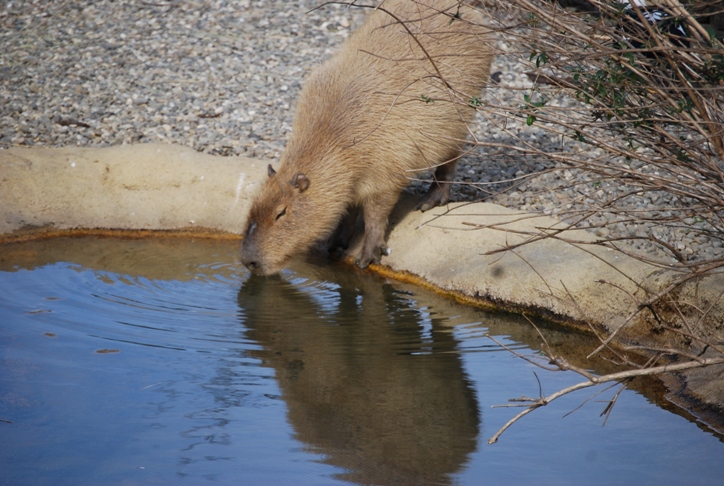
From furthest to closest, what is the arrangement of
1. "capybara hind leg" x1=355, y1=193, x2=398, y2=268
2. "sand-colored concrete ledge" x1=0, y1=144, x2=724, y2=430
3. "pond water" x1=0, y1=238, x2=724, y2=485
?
"capybara hind leg" x1=355, y1=193, x2=398, y2=268, "sand-colored concrete ledge" x1=0, y1=144, x2=724, y2=430, "pond water" x1=0, y1=238, x2=724, y2=485

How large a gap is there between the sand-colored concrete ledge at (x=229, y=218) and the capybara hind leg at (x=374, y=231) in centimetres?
11

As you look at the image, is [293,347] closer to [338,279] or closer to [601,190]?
[338,279]

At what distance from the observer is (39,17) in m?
10.4

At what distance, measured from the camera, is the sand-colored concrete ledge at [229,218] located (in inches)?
208

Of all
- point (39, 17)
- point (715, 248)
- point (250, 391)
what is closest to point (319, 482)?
point (250, 391)

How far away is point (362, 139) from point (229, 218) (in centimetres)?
154

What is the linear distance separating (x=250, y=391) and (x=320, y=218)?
78.8 inches

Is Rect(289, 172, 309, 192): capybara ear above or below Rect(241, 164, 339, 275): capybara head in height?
above

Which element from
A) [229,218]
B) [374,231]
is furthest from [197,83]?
[374,231]

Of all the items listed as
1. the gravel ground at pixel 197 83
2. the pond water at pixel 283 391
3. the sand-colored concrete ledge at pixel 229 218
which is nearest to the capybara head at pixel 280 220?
the pond water at pixel 283 391

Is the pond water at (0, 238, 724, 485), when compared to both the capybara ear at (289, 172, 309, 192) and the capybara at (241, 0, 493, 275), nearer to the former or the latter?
the capybara at (241, 0, 493, 275)

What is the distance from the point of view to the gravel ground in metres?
7.22

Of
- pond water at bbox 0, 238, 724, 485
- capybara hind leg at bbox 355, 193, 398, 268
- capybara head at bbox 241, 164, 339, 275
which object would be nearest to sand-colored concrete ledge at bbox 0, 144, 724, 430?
capybara hind leg at bbox 355, 193, 398, 268

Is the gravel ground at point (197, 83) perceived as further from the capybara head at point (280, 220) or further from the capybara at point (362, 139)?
the capybara head at point (280, 220)
